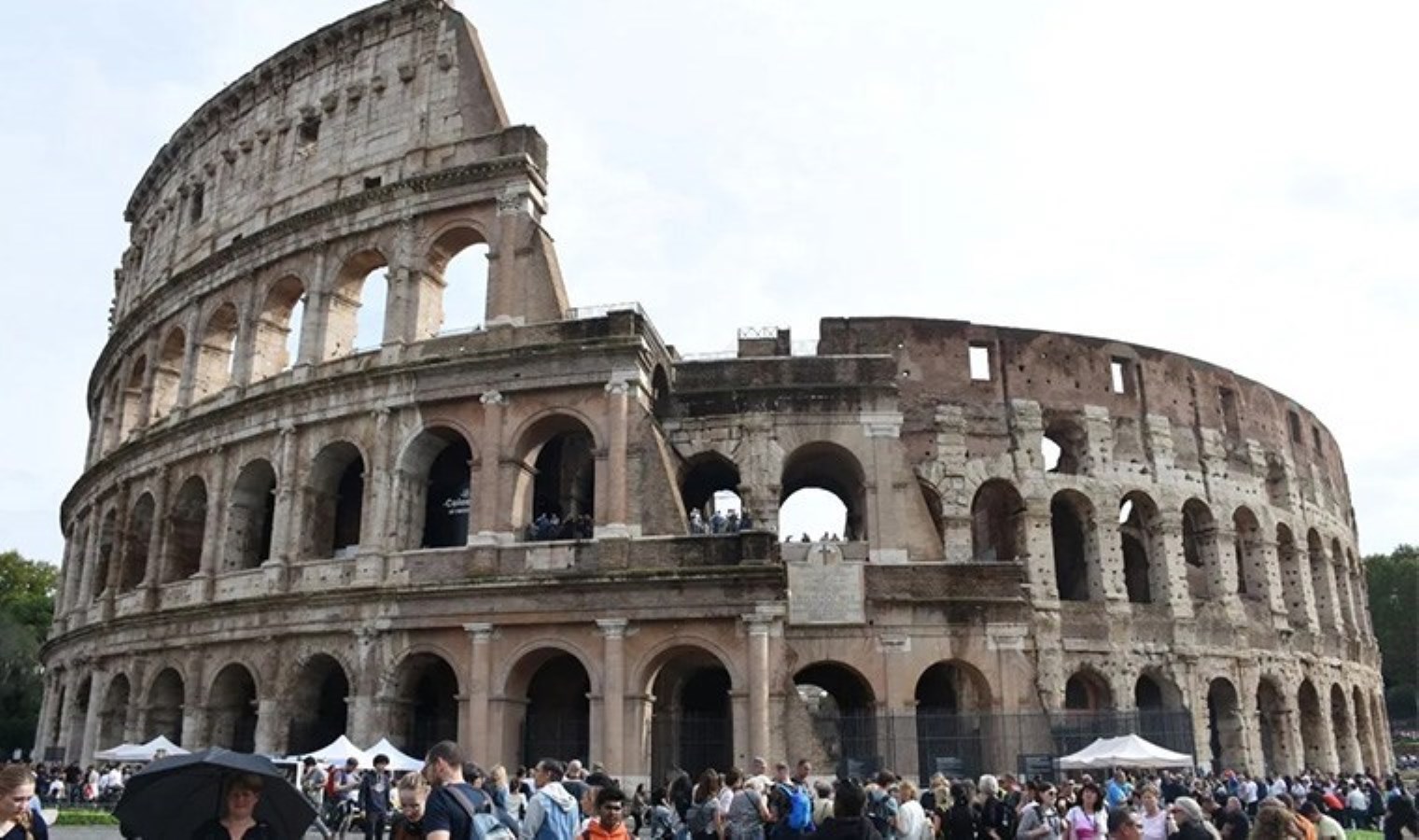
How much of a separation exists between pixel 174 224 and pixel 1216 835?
2958cm

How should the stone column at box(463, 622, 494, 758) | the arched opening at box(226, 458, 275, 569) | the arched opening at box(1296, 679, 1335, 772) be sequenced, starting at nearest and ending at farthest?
the stone column at box(463, 622, 494, 758) < the arched opening at box(226, 458, 275, 569) < the arched opening at box(1296, 679, 1335, 772)

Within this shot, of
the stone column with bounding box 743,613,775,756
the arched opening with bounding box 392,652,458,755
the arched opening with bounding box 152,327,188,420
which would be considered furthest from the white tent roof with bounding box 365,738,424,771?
the arched opening with bounding box 152,327,188,420

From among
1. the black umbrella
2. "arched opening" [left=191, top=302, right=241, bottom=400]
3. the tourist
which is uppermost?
"arched opening" [left=191, top=302, right=241, bottom=400]

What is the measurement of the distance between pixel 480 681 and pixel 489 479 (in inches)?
143

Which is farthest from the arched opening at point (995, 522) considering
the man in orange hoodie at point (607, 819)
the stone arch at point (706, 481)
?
the man in orange hoodie at point (607, 819)

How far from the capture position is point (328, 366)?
74.1ft

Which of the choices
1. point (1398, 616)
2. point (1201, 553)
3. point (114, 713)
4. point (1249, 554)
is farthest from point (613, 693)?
point (1398, 616)

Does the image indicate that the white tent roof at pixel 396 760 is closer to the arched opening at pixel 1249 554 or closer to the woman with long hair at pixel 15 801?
the woman with long hair at pixel 15 801

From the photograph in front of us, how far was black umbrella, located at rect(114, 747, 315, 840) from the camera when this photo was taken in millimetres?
4016

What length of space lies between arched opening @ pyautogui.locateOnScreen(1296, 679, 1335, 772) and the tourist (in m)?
22.6

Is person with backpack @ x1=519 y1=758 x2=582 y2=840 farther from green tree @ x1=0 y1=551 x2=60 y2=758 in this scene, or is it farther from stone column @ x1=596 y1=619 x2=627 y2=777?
green tree @ x1=0 y1=551 x2=60 y2=758

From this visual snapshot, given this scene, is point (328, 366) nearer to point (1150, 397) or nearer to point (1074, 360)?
point (1074, 360)

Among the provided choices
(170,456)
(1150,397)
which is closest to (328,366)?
(170,456)

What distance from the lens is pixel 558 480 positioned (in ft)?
74.2
